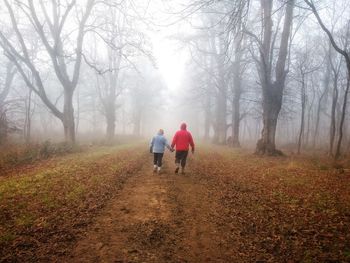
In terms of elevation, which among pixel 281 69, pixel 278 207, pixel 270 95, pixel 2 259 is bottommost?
pixel 2 259

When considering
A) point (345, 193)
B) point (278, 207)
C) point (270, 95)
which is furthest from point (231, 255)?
point (270, 95)

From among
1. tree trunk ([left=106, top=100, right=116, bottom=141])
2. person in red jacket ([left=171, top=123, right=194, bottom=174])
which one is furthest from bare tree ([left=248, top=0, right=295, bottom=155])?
tree trunk ([left=106, top=100, right=116, bottom=141])

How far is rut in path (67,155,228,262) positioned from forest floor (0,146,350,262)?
0.02m

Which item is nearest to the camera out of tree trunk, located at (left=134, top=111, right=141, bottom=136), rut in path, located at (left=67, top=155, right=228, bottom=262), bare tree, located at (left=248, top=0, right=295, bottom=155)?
rut in path, located at (left=67, top=155, right=228, bottom=262)

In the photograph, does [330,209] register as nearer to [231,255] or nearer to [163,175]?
[231,255]

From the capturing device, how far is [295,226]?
6.14 m

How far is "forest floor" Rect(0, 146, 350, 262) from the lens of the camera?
5.02m

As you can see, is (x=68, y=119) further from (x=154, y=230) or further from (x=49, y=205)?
(x=154, y=230)

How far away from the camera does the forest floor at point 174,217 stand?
5.02 meters

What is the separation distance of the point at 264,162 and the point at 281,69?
227 inches

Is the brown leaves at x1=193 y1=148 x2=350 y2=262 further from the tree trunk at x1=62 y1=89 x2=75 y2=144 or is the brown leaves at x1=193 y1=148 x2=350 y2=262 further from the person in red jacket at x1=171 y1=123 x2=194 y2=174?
the tree trunk at x1=62 y1=89 x2=75 y2=144

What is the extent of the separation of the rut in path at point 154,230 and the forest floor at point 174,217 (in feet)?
0.06

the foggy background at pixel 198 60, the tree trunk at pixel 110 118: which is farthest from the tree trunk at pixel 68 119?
the tree trunk at pixel 110 118

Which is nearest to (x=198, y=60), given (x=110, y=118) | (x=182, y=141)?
(x=110, y=118)
